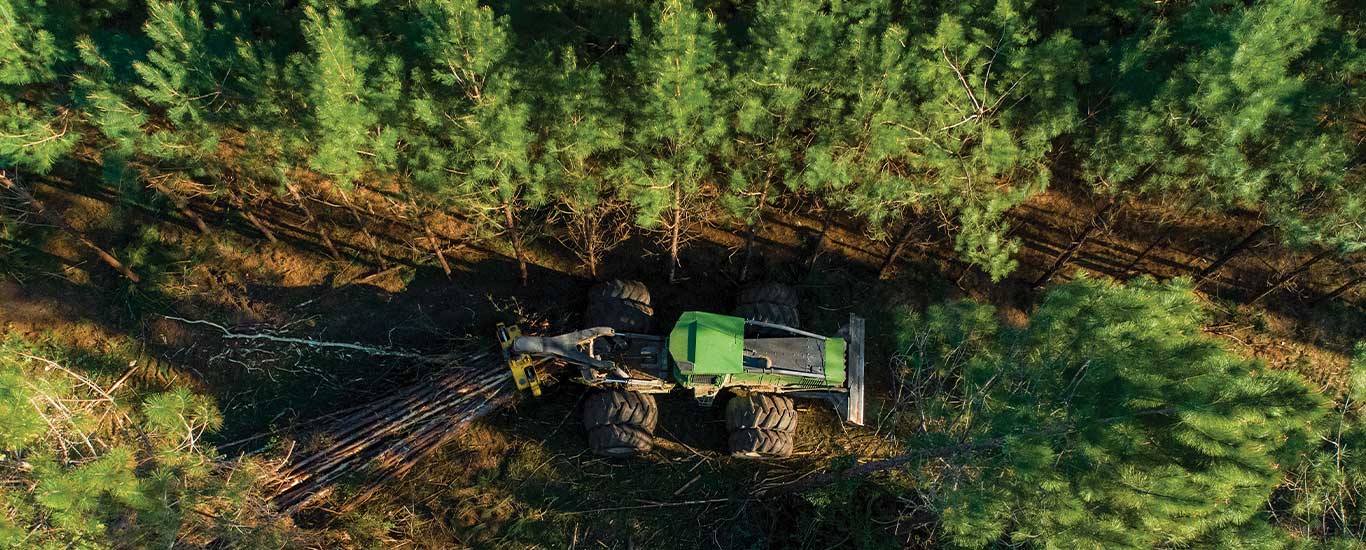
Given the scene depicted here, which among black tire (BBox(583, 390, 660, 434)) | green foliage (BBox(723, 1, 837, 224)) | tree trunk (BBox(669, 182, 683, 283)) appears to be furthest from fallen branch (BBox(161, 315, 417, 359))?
green foliage (BBox(723, 1, 837, 224))

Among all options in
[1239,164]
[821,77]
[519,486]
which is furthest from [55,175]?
[1239,164]

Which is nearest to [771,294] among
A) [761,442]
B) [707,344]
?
[707,344]

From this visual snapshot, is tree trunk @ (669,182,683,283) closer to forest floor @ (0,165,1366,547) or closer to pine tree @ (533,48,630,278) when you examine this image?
forest floor @ (0,165,1366,547)

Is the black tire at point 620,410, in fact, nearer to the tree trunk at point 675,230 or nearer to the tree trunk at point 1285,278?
the tree trunk at point 675,230

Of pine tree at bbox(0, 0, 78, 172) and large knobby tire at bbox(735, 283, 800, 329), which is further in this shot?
large knobby tire at bbox(735, 283, 800, 329)

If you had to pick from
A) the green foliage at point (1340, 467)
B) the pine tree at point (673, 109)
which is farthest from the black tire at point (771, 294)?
the green foliage at point (1340, 467)

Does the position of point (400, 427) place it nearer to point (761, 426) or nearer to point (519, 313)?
point (519, 313)
